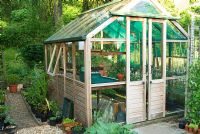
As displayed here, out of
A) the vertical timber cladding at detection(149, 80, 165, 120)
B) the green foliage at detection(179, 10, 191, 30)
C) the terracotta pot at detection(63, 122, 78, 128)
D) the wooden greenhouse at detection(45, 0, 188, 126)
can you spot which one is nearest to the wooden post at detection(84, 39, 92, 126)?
the wooden greenhouse at detection(45, 0, 188, 126)

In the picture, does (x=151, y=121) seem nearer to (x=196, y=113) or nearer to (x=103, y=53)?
(x=196, y=113)

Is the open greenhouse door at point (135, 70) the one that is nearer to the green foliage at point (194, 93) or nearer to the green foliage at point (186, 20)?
the green foliage at point (194, 93)

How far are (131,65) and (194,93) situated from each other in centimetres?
169

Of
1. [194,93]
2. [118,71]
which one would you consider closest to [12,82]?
[118,71]

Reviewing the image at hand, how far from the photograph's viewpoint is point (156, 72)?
7207mm

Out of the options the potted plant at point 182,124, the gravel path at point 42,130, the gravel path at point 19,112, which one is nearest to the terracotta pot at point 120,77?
the potted plant at point 182,124

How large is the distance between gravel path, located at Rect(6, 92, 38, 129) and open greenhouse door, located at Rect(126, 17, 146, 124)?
2.82 m

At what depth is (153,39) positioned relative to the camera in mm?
7543

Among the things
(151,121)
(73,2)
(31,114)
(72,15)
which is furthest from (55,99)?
(73,2)

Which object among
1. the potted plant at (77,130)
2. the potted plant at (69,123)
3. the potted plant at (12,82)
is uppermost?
the potted plant at (12,82)

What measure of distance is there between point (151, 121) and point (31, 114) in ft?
12.6

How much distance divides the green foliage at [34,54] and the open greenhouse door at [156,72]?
7.36m

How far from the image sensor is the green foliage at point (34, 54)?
13.3m

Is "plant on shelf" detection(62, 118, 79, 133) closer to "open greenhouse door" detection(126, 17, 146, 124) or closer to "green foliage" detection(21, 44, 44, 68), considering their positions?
"open greenhouse door" detection(126, 17, 146, 124)
